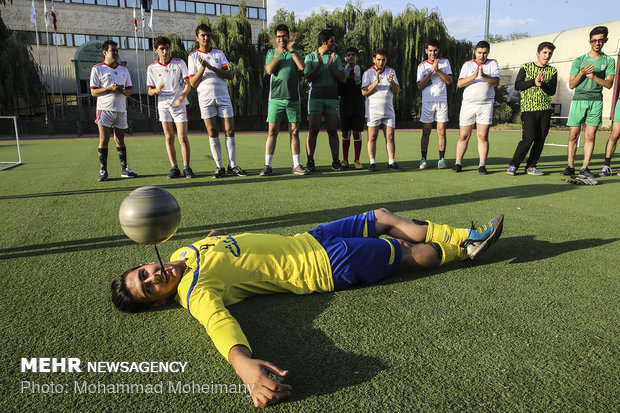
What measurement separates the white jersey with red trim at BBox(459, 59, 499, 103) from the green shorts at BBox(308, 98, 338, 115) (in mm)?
2391

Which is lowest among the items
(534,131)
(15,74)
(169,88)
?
(534,131)

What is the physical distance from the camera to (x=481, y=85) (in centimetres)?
739

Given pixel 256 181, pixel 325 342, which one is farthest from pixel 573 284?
pixel 256 181

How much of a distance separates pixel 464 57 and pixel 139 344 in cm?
3244

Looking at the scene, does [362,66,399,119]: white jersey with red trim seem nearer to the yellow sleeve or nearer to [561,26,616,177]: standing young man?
[561,26,616,177]: standing young man

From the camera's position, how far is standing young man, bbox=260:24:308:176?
23.8ft

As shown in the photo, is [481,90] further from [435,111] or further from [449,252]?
[449,252]

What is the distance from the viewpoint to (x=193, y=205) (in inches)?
210

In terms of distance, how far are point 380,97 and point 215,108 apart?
123 inches

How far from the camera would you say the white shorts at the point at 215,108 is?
286 inches

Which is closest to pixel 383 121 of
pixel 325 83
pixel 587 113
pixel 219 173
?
pixel 325 83

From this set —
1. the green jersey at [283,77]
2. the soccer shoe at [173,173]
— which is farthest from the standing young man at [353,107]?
the soccer shoe at [173,173]

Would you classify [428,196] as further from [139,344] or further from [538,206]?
[139,344]

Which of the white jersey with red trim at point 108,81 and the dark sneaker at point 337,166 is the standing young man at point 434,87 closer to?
the dark sneaker at point 337,166
